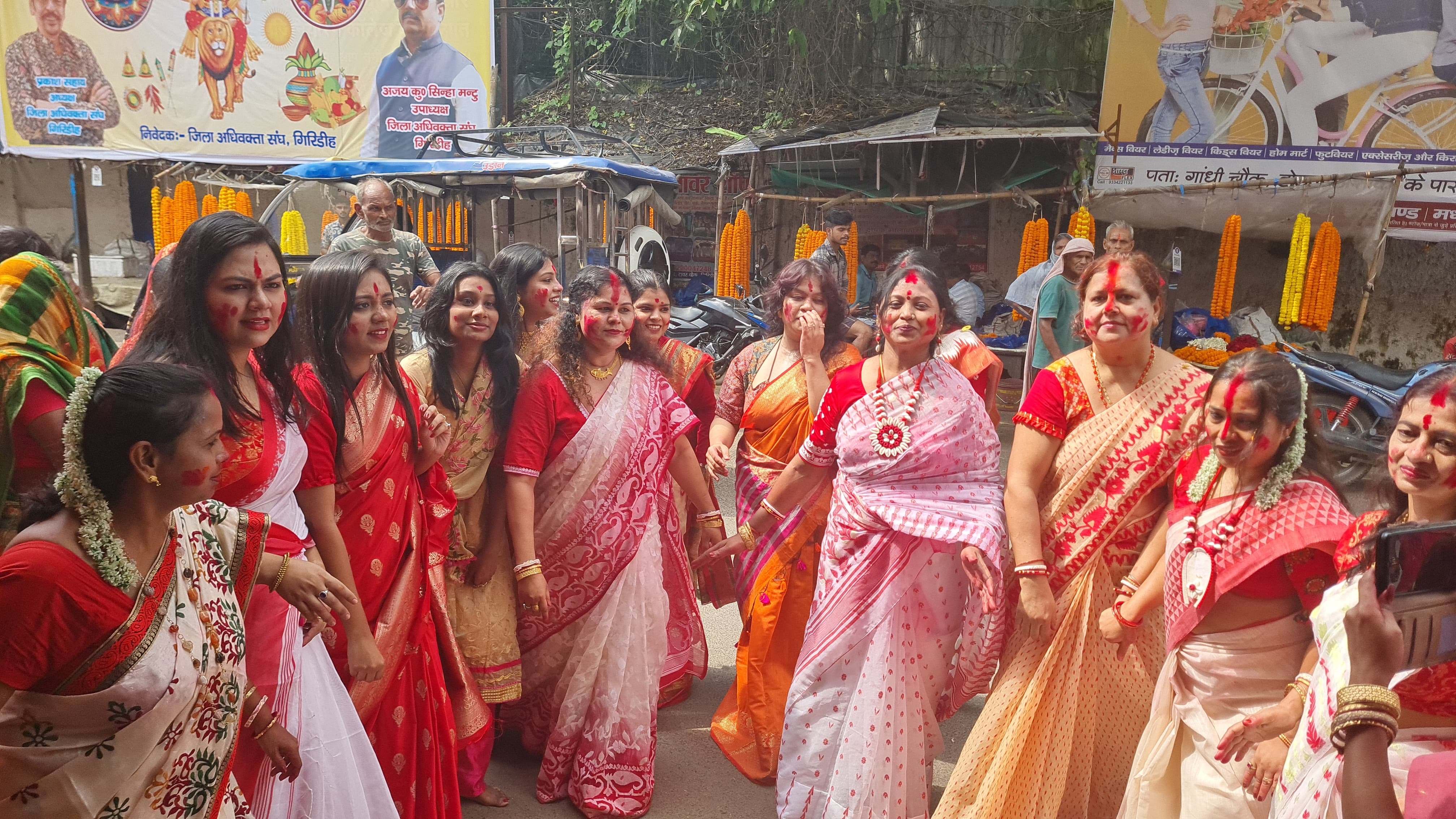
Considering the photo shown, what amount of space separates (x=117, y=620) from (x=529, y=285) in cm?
212

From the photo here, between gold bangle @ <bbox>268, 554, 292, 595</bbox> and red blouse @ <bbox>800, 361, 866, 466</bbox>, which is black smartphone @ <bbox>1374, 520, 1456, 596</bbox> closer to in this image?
red blouse @ <bbox>800, 361, 866, 466</bbox>

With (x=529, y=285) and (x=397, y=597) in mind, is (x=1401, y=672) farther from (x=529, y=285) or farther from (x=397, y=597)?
(x=529, y=285)

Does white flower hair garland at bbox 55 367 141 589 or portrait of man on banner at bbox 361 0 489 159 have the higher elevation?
portrait of man on banner at bbox 361 0 489 159

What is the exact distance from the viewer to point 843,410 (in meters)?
2.83

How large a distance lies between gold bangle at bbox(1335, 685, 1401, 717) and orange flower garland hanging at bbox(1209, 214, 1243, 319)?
28.2ft

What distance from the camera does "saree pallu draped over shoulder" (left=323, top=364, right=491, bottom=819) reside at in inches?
96.0

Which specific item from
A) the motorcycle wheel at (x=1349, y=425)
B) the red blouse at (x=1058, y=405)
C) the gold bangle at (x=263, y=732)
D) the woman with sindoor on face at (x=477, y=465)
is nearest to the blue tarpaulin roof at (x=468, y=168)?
the motorcycle wheel at (x=1349, y=425)

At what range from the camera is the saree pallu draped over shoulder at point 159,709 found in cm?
145

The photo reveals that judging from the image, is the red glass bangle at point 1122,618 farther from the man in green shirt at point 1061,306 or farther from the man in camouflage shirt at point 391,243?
the man in camouflage shirt at point 391,243

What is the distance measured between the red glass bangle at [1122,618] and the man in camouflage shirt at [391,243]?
14.8 feet

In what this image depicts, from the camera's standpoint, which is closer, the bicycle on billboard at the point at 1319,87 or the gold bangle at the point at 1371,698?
the gold bangle at the point at 1371,698

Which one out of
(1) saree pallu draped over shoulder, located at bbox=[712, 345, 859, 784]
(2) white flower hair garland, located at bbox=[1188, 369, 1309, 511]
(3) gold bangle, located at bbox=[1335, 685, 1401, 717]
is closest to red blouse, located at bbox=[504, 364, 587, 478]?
(1) saree pallu draped over shoulder, located at bbox=[712, 345, 859, 784]

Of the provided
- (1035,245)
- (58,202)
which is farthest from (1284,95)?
(58,202)

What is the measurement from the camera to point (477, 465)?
9.78ft
